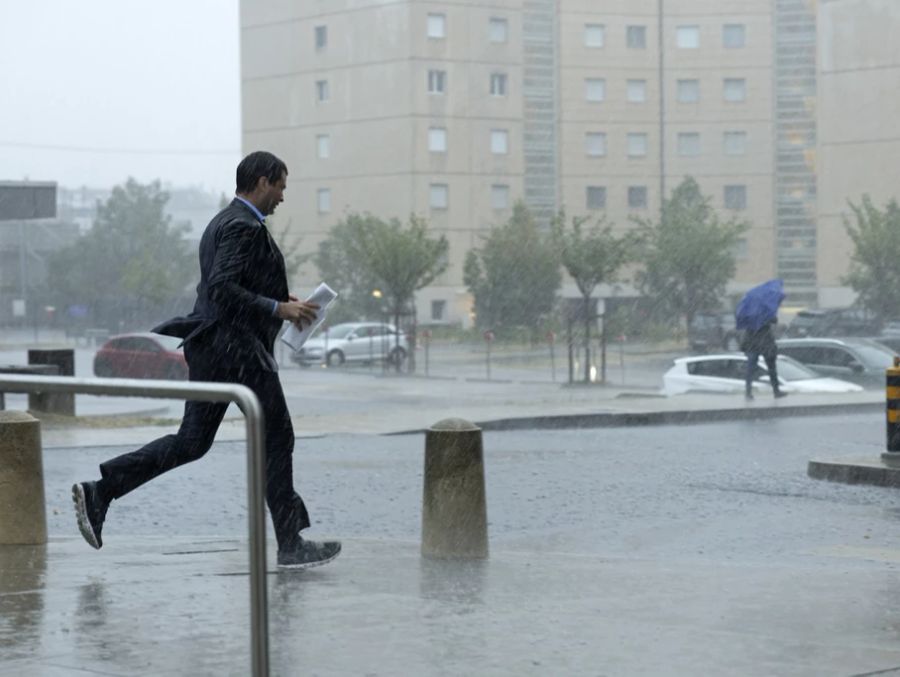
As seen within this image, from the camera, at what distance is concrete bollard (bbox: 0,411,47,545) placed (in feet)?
28.5

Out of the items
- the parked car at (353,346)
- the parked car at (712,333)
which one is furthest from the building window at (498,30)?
the parked car at (353,346)

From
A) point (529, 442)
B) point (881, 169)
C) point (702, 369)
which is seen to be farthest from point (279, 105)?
point (529, 442)

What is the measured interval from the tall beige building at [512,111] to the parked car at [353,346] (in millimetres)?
24749

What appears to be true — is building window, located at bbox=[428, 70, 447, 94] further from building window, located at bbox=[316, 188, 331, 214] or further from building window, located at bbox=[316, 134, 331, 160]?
building window, located at bbox=[316, 188, 331, 214]

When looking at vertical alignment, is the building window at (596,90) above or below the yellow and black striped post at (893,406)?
above

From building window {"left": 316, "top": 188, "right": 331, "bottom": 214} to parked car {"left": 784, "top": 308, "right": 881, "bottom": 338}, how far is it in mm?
28197

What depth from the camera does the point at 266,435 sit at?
7.48 metres

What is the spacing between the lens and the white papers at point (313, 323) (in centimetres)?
766

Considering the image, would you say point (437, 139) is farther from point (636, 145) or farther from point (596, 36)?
point (596, 36)

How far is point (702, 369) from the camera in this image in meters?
30.4

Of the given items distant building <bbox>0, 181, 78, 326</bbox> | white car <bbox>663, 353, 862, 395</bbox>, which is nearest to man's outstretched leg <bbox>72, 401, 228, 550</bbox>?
white car <bbox>663, 353, 862, 395</bbox>

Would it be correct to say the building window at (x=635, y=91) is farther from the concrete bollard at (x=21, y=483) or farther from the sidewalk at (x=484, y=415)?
the concrete bollard at (x=21, y=483)

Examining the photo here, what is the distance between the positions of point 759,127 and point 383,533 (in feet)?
276

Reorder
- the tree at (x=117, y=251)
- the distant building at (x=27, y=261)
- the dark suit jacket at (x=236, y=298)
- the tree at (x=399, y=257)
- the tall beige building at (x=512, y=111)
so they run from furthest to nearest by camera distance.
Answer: the distant building at (x=27, y=261)
the tree at (x=117, y=251)
the tall beige building at (x=512, y=111)
the tree at (x=399, y=257)
the dark suit jacket at (x=236, y=298)
